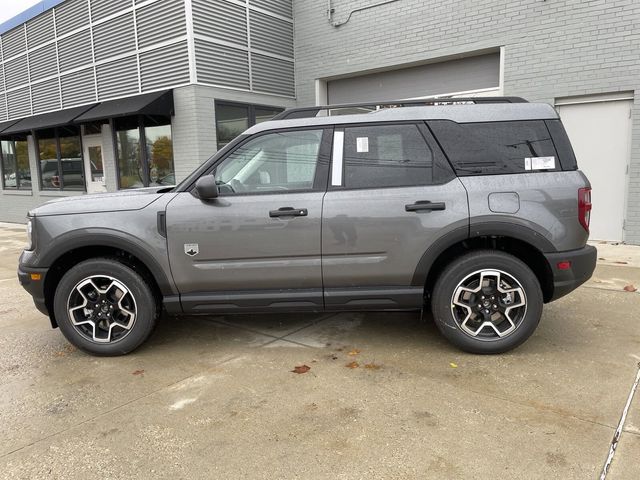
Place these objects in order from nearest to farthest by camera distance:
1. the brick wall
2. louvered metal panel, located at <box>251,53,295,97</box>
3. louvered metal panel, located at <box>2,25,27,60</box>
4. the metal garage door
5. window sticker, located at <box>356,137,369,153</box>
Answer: window sticker, located at <box>356,137,369,153</box> → the brick wall → the metal garage door → louvered metal panel, located at <box>251,53,295,97</box> → louvered metal panel, located at <box>2,25,27,60</box>

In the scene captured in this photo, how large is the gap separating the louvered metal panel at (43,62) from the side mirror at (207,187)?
12.1 meters

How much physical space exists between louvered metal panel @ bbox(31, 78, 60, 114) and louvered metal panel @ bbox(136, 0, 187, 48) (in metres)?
4.11

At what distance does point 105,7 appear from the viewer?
11.5 meters

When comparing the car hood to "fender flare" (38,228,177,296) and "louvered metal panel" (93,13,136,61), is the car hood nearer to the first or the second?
"fender flare" (38,228,177,296)

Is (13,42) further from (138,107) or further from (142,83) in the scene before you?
(138,107)

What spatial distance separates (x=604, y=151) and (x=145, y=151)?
9333mm

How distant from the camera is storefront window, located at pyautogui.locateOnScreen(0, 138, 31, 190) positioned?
15711mm

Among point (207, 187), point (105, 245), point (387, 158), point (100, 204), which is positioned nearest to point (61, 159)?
point (100, 204)

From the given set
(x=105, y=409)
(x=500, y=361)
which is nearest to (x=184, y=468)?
(x=105, y=409)

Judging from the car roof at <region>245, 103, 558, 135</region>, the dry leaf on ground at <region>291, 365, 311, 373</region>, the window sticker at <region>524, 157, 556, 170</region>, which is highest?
the car roof at <region>245, 103, 558, 135</region>

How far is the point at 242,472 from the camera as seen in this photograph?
2525 millimetres

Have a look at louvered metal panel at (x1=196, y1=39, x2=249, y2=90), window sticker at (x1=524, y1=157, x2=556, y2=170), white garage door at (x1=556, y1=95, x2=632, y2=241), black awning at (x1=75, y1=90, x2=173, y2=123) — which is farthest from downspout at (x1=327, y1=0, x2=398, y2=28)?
window sticker at (x1=524, y1=157, x2=556, y2=170)

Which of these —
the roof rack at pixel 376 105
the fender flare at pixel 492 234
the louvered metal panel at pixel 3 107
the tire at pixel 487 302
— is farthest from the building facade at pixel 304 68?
the tire at pixel 487 302

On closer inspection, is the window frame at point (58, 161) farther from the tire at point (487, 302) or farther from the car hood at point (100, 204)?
the tire at point (487, 302)
